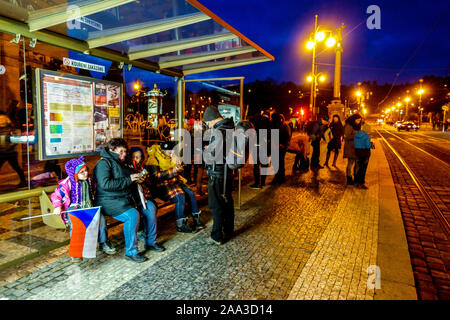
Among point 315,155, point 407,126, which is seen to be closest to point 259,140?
point 315,155

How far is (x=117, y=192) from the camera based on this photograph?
3.87m

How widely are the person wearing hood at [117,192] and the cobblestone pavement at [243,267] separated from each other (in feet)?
0.84

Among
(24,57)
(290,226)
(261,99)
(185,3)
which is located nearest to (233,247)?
(290,226)

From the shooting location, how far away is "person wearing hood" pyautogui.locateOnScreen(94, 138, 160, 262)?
12.3 ft

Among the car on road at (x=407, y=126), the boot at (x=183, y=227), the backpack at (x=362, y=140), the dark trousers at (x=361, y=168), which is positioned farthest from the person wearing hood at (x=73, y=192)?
the car on road at (x=407, y=126)

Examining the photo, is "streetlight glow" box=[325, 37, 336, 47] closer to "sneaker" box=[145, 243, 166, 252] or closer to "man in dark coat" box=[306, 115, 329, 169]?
"man in dark coat" box=[306, 115, 329, 169]

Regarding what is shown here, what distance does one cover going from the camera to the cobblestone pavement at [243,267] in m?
3.06

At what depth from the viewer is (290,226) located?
511cm

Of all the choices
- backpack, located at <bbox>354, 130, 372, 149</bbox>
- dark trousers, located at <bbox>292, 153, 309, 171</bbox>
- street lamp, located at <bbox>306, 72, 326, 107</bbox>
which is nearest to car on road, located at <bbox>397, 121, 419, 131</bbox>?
street lamp, located at <bbox>306, 72, 326, 107</bbox>

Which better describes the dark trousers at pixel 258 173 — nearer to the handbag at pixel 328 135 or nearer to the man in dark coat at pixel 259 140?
the man in dark coat at pixel 259 140

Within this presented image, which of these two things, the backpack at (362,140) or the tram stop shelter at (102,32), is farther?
the backpack at (362,140)
